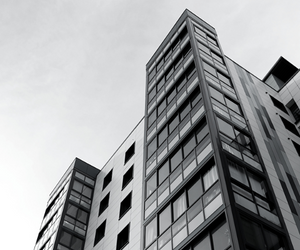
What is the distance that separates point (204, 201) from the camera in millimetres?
19062

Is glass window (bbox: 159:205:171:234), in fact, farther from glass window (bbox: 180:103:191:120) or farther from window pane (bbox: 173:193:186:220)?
glass window (bbox: 180:103:191:120)

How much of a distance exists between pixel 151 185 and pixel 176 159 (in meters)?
2.56

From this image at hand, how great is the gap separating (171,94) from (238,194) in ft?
44.9

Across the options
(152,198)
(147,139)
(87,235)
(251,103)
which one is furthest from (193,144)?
(87,235)

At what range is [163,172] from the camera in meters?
24.7

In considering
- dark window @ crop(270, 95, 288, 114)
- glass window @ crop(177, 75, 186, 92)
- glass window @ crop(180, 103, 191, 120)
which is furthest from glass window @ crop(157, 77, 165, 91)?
dark window @ crop(270, 95, 288, 114)

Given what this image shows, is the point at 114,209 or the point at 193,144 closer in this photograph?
the point at 193,144

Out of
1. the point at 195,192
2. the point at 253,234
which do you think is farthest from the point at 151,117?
the point at 253,234

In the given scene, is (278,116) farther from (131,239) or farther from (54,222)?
(54,222)

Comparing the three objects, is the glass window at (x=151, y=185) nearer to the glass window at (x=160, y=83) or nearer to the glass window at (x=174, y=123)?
the glass window at (x=174, y=123)

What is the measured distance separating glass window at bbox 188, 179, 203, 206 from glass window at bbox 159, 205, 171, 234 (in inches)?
68.7

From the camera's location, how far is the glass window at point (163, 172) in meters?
24.2

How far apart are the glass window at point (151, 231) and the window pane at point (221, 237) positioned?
510 centimetres

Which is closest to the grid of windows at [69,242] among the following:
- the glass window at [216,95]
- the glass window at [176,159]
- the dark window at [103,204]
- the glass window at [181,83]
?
the dark window at [103,204]
